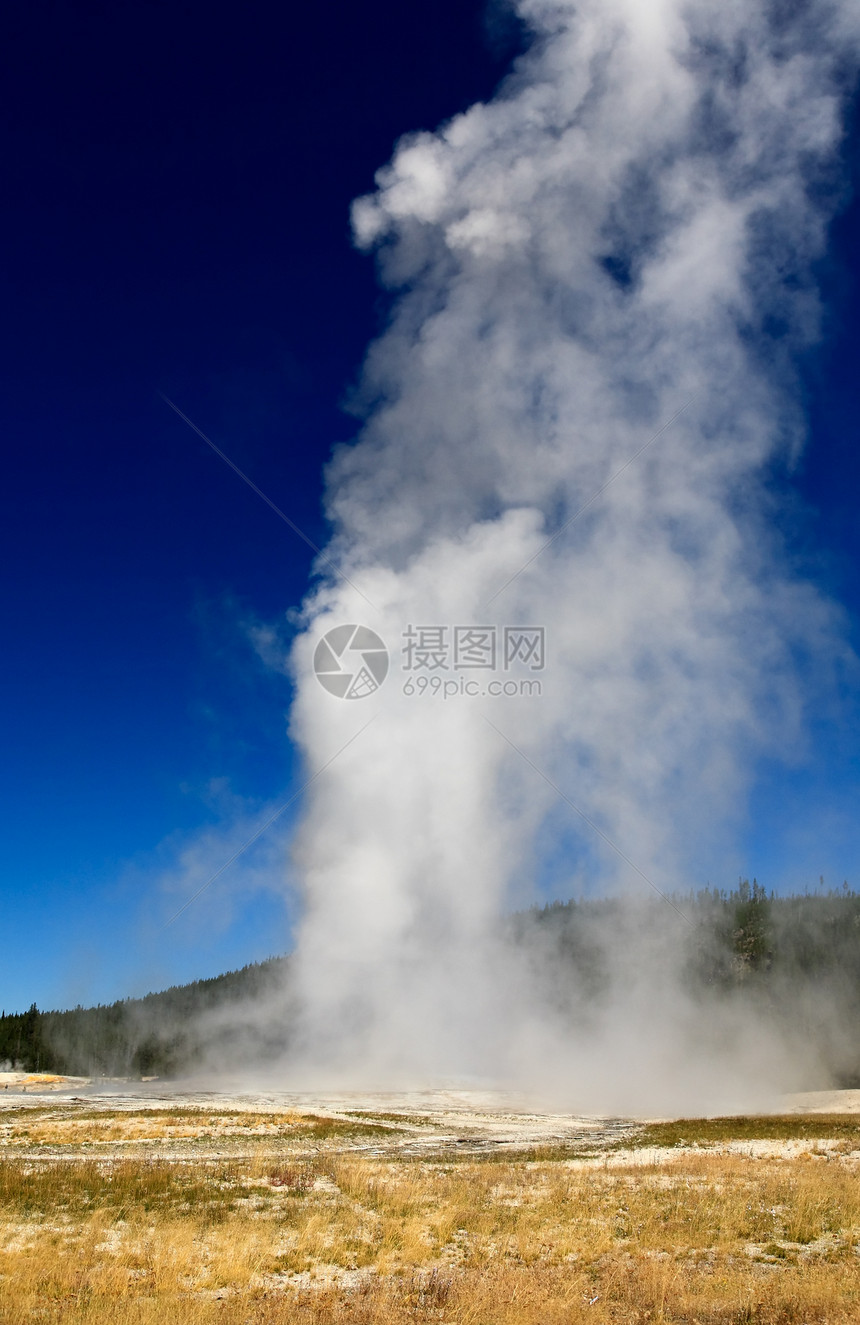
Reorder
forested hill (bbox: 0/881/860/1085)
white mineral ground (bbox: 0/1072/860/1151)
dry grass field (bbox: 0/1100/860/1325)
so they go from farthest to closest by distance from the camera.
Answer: forested hill (bbox: 0/881/860/1085)
white mineral ground (bbox: 0/1072/860/1151)
dry grass field (bbox: 0/1100/860/1325)

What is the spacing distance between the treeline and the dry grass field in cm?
8901

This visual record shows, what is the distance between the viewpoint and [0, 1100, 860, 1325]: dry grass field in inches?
450

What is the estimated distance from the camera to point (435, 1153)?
31875 millimetres

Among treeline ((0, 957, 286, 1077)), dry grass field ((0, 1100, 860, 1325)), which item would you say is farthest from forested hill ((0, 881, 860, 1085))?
dry grass field ((0, 1100, 860, 1325))

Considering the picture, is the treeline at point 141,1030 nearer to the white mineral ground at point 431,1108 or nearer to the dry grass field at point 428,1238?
the white mineral ground at point 431,1108

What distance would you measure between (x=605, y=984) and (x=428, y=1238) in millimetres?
101749

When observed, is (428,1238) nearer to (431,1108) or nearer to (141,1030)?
(431,1108)

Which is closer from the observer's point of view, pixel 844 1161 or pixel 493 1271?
pixel 493 1271

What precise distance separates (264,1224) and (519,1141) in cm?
2533

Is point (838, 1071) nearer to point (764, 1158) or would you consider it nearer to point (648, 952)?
point (648, 952)

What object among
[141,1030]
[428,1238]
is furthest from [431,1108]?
[141,1030]

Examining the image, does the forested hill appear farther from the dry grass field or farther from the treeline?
the dry grass field

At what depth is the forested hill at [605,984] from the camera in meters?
102

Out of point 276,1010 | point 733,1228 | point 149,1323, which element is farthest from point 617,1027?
point 149,1323
